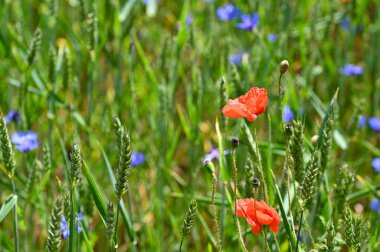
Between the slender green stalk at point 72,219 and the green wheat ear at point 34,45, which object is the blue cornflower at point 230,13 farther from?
the slender green stalk at point 72,219

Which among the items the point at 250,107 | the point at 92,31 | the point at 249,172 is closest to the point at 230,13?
the point at 92,31

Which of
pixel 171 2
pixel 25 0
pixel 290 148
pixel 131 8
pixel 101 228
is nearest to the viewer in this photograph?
pixel 290 148

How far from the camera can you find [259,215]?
46.3 inches

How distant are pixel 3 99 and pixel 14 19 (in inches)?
16.8

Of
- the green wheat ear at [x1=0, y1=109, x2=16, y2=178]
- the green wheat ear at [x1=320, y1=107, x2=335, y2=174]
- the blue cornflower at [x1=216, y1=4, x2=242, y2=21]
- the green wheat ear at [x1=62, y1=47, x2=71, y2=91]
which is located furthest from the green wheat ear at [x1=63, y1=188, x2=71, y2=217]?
the blue cornflower at [x1=216, y1=4, x2=242, y2=21]

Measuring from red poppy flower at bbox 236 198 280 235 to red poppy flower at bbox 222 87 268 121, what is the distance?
0.51ft

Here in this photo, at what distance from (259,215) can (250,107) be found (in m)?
0.20

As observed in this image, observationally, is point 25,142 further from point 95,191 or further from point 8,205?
point 95,191

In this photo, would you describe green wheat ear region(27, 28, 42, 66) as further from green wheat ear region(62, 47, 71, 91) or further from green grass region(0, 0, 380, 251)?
green wheat ear region(62, 47, 71, 91)

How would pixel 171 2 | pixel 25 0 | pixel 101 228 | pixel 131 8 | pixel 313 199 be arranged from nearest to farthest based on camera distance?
pixel 313 199, pixel 101 228, pixel 131 8, pixel 25 0, pixel 171 2

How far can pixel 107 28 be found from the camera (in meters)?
2.41

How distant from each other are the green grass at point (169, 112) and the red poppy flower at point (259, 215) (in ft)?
0.76

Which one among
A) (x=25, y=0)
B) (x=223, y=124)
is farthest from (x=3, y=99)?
(x=223, y=124)

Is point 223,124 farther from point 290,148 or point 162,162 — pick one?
point 162,162
